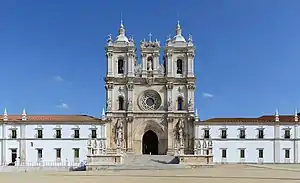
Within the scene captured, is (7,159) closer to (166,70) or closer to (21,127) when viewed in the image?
(21,127)

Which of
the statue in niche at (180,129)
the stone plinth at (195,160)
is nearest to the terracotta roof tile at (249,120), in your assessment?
the statue in niche at (180,129)

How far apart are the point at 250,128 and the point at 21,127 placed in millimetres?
30391

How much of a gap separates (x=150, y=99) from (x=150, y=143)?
241 inches

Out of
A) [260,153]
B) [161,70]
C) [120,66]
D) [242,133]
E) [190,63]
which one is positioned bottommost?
[260,153]

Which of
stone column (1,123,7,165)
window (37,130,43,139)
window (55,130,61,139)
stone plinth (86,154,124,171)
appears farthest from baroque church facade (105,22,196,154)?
stone plinth (86,154,124,171)

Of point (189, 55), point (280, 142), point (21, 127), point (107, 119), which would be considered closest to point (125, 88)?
point (107, 119)

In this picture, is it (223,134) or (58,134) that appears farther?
(223,134)

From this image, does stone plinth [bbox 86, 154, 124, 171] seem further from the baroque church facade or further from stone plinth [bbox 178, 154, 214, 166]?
the baroque church facade

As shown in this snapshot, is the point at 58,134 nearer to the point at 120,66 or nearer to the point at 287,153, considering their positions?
the point at 120,66

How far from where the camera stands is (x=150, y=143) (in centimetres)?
6912

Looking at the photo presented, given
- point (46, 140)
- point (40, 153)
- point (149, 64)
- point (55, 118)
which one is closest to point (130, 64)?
point (149, 64)

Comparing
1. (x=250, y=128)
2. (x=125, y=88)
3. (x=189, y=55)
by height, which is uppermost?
(x=189, y=55)

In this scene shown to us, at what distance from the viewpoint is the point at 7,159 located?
64.3 m

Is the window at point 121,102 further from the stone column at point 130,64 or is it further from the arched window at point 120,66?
the arched window at point 120,66
